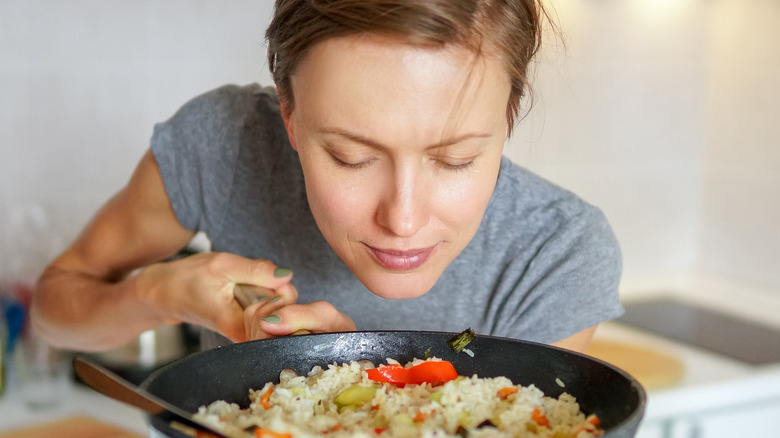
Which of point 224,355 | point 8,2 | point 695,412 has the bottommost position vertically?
point 695,412

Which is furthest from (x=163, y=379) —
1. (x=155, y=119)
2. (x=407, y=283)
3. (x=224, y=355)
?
(x=155, y=119)

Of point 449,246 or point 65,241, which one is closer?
point 449,246

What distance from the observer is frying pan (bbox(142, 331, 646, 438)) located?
0.68m

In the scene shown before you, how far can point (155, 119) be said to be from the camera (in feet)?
6.59

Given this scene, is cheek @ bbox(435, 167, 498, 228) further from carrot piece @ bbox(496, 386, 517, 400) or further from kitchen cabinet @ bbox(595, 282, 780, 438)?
kitchen cabinet @ bbox(595, 282, 780, 438)

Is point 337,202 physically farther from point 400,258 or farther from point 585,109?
point 585,109

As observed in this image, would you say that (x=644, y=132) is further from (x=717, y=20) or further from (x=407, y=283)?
(x=407, y=283)

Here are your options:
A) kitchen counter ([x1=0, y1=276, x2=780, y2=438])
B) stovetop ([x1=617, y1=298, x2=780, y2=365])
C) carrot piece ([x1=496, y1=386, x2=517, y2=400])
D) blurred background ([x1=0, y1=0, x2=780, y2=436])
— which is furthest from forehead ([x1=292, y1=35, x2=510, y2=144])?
stovetop ([x1=617, y1=298, x2=780, y2=365])

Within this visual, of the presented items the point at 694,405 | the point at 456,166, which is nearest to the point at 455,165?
the point at 456,166

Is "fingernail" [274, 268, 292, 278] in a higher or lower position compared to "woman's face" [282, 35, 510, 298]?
lower

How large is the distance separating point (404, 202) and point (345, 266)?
17.8 inches

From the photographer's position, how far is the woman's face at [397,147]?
809 millimetres

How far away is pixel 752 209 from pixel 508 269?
156 cm

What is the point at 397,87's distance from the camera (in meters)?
0.80
